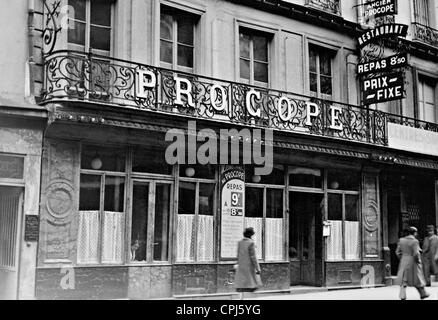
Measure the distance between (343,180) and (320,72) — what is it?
3.55 metres

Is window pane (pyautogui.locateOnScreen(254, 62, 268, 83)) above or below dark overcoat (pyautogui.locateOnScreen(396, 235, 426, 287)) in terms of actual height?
above

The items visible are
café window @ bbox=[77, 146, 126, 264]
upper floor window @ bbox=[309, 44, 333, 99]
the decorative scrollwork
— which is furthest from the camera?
upper floor window @ bbox=[309, 44, 333, 99]

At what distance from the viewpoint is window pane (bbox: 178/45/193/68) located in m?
15.5

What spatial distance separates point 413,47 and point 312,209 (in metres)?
7.95

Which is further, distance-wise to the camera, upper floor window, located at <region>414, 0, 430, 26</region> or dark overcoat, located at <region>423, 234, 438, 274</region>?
upper floor window, located at <region>414, 0, 430, 26</region>

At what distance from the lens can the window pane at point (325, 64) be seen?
1884 cm

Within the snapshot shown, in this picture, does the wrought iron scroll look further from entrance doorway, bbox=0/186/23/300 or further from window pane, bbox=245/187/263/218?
window pane, bbox=245/187/263/218

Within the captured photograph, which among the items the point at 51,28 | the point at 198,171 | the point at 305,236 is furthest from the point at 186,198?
the point at 51,28

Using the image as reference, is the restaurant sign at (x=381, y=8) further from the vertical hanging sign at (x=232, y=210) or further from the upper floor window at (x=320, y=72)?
the vertical hanging sign at (x=232, y=210)

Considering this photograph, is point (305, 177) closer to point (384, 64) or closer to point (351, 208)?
point (351, 208)

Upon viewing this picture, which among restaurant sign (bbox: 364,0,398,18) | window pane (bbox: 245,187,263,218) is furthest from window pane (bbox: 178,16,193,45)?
restaurant sign (bbox: 364,0,398,18)

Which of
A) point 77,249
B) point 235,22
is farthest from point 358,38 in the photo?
point 77,249

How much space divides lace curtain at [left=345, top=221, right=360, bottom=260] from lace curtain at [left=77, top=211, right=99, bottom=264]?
823 centimetres
